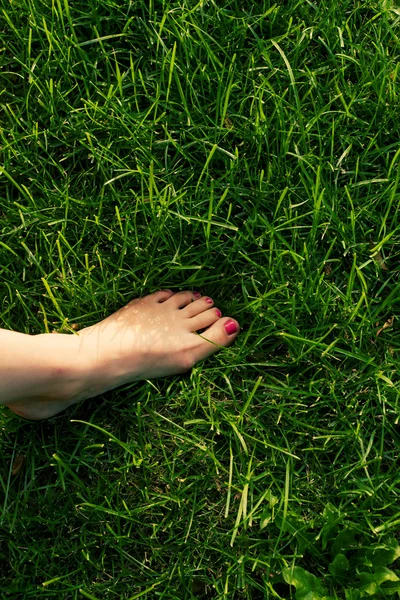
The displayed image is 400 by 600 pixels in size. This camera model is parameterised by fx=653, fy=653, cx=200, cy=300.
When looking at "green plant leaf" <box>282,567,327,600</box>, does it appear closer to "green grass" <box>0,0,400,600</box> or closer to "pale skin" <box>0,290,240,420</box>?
"green grass" <box>0,0,400,600</box>

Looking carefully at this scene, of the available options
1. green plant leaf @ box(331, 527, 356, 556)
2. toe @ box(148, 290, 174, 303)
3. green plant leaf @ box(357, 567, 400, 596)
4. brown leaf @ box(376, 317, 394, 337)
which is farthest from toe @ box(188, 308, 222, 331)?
green plant leaf @ box(357, 567, 400, 596)

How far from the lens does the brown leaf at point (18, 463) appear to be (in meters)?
2.21

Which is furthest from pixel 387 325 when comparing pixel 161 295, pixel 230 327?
pixel 161 295

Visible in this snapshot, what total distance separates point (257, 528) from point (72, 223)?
118 centimetres

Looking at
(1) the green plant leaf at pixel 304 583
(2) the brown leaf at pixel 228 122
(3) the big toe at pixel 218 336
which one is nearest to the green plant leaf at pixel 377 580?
(1) the green plant leaf at pixel 304 583

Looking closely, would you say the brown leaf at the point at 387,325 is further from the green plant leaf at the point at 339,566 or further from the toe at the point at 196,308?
the green plant leaf at the point at 339,566

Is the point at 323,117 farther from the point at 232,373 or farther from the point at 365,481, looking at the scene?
the point at 365,481

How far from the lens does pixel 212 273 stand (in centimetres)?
223

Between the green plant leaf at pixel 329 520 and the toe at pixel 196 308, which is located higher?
the toe at pixel 196 308

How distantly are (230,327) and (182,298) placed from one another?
200 mm

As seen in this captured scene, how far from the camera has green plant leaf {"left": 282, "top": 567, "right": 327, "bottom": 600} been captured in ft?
6.62

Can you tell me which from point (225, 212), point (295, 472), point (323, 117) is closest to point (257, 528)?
point (295, 472)

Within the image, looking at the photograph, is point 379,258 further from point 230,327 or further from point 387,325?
point 230,327

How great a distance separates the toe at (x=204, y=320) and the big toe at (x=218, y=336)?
0.02 m
